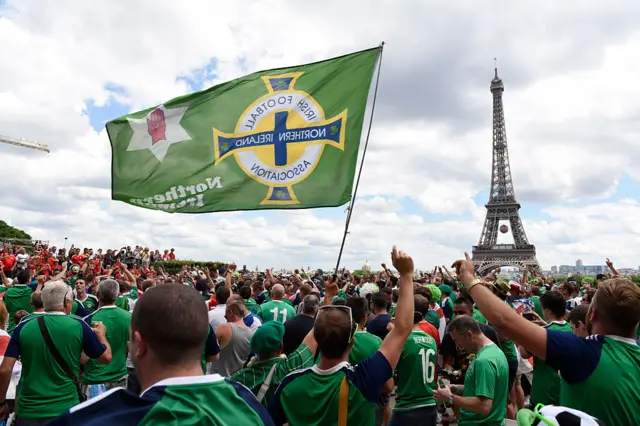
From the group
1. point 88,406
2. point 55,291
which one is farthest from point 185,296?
point 55,291

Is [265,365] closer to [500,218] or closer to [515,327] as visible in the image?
[515,327]

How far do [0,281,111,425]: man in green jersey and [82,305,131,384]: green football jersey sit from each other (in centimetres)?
112

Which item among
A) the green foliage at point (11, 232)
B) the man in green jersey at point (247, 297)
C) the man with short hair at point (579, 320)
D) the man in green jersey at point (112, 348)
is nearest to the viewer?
the man with short hair at point (579, 320)

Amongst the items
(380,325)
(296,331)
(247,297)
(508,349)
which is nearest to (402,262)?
(296,331)

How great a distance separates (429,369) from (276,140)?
13.6ft

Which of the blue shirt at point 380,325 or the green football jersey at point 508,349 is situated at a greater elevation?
the blue shirt at point 380,325

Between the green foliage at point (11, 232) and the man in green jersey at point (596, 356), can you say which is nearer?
the man in green jersey at point (596, 356)

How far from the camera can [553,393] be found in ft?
17.8

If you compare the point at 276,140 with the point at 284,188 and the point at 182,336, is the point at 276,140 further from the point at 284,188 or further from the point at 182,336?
the point at 182,336

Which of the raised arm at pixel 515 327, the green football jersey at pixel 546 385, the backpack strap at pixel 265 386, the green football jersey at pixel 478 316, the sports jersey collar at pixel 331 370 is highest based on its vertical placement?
the raised arm at pixel 515 327

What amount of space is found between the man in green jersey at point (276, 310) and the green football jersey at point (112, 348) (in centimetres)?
233

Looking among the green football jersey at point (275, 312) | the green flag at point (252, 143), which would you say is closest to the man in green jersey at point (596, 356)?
the green flag at point (252, 143)

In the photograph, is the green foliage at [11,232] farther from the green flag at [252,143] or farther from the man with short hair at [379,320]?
the man with short hair at [379,320]

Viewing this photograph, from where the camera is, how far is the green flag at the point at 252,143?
7.12 meters
